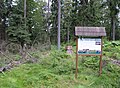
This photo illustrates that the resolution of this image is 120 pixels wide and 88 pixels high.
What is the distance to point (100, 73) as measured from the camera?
714cm

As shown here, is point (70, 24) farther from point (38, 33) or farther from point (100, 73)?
point (100, 73)

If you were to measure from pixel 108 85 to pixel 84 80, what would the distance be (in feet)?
3.04

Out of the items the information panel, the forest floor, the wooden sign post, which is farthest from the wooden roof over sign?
the forest floor

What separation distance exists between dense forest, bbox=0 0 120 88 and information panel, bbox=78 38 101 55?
952mm

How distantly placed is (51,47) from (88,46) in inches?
499

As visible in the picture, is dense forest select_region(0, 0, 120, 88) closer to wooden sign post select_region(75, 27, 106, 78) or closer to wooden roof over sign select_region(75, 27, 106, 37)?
wooden sign post select_region(75, 27, 106, 78)

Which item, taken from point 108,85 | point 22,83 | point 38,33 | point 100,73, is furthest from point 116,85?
point 38,33

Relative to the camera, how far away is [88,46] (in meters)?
7.16

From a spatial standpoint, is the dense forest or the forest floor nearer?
the forest floor

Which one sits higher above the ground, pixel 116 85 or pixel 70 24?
pixel 70 24

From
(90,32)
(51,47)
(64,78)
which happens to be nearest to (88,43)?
(90,32)

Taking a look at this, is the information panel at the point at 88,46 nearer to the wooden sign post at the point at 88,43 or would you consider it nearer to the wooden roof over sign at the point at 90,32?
the wooden sign post at the point at 88,43

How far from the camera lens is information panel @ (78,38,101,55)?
7148mm

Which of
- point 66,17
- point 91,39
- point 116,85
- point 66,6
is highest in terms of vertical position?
point 66,6
